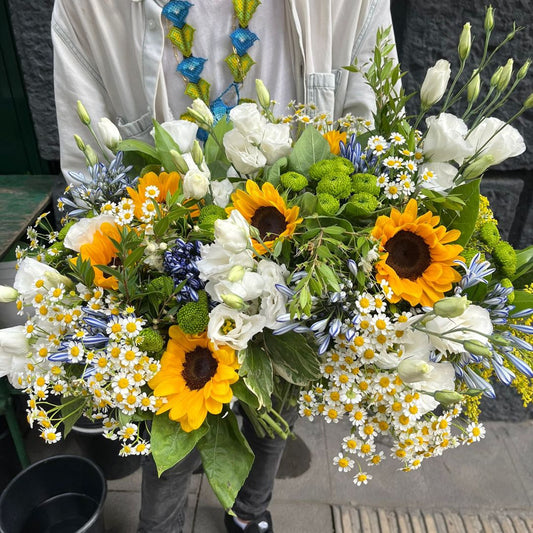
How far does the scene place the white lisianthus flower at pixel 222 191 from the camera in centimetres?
84

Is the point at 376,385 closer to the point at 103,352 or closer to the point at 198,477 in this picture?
the point at 103,352

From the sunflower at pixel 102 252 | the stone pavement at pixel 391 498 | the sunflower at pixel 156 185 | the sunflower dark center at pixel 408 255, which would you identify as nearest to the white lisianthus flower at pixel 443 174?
the sunflower dark center at pixel 408 255

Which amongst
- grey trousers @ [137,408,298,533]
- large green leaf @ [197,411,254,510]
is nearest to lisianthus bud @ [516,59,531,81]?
large green leaf @ [197,411,254,510]

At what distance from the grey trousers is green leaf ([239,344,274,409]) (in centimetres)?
49

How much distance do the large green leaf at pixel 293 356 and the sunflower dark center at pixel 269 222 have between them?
0.17 meters

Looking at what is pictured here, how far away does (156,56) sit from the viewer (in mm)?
1255

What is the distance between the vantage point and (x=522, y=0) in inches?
65.3

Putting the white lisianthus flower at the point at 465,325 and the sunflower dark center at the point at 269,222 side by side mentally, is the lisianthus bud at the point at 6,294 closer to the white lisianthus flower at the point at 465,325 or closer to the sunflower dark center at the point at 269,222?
the sunflower dark center at the point at 269,222

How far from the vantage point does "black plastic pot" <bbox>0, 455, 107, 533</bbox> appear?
157 cm

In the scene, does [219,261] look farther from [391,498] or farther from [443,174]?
[391,498]

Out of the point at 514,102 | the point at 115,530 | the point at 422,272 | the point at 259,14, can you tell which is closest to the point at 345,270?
the point at 422,272

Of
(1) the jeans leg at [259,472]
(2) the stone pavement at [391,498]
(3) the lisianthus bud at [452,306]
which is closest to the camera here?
(3) the lisianthus bud at [452,306]

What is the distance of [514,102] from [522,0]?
0.35m

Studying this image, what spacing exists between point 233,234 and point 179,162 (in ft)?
0.74
